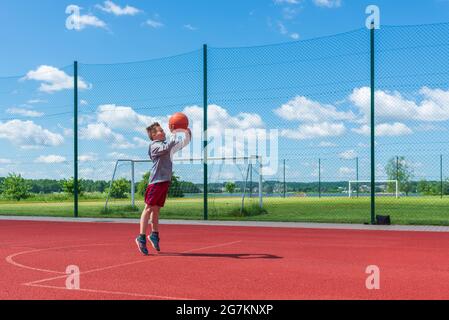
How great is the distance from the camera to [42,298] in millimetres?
4516

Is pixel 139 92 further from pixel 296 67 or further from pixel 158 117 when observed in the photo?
pixel 296 67

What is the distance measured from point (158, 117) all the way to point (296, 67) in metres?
4.01

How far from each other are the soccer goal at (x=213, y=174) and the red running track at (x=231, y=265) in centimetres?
512

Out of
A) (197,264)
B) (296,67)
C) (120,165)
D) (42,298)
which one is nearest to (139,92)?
(120,165)

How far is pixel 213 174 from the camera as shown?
51.7 feet

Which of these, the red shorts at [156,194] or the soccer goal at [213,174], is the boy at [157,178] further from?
the soccer goal at [213,174]

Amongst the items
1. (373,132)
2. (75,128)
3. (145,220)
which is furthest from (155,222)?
(75,128)

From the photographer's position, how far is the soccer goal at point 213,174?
51.1 ft

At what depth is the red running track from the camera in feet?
15.6

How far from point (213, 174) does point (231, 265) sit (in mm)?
9490

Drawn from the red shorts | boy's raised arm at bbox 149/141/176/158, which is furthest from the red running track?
boy's raised arm at bbox 149/141/176/158

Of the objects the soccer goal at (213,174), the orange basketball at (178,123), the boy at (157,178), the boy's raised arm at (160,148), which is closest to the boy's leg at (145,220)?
the boy at (157,178)

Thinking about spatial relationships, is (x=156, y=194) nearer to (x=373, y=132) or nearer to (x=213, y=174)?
(x=373, y=132)

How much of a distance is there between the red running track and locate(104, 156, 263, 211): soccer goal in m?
5.12
